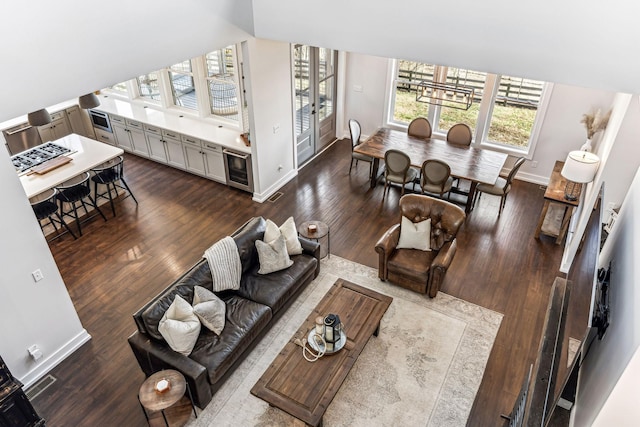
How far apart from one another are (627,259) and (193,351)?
3.75 metres

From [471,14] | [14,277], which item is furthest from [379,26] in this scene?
[14,277]

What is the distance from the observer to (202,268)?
16.4ft

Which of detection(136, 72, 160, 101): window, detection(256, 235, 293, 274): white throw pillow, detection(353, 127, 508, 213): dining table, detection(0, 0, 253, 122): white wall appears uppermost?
detection(0, 0, 253, 122): white wall

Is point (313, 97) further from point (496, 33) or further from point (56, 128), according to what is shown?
point (56, 128)

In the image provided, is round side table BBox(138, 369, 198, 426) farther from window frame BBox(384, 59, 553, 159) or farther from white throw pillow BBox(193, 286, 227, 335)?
window frame BBox(384, 59, 553, 159)

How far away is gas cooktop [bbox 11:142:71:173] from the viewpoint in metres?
6.91

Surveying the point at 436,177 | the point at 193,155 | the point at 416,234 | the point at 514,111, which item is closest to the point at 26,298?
the point at 193,155

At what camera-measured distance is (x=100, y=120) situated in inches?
360

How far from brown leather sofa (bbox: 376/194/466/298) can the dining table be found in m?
1.50

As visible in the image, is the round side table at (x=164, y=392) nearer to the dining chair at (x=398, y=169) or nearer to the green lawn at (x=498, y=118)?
the dining chair at (x=398, y=169)

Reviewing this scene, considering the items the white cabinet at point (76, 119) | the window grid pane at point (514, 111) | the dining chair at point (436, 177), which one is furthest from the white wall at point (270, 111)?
the white cabinet at point (76, 119)

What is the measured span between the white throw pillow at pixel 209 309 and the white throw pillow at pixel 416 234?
7.84ft

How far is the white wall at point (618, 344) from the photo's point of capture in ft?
7.48

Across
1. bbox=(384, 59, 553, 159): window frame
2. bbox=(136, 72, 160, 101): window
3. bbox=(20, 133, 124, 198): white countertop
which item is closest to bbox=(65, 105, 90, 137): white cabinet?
bbox=(136, 72, 160, 101): window
